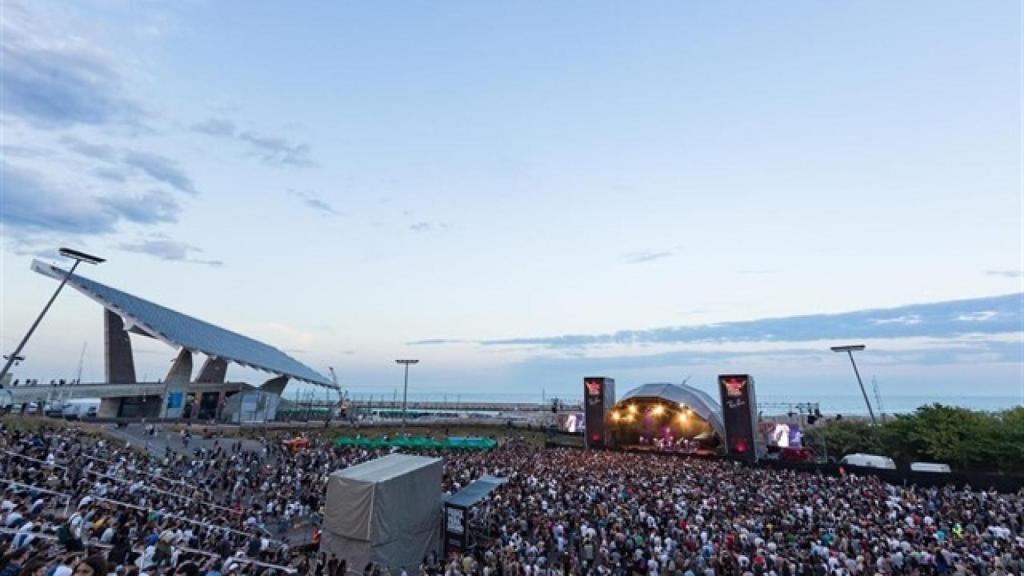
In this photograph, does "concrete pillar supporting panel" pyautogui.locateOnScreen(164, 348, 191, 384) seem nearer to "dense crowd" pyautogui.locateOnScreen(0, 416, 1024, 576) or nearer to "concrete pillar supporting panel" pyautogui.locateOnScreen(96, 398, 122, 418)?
"concrete pillar supporting panel" pyautogui.locateOnScreen(96, 398, 122, 418)

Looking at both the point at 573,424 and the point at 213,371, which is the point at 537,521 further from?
the point at 213,371

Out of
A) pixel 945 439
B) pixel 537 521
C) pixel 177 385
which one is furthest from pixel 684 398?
pixel 177 385

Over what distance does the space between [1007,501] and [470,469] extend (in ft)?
82.1

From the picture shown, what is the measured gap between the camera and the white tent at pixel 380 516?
46.0 feet

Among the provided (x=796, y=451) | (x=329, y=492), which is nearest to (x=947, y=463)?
(x=796, y=451)

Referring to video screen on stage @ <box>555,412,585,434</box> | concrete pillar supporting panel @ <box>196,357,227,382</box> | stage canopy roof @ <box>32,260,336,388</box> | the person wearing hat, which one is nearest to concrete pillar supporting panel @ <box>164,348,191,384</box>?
stage canopy roof @ <box>32,260,336,388</box>

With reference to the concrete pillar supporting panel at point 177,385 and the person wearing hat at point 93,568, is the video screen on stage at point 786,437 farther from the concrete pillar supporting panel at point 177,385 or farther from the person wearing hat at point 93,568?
the concrete pillar supporting panel at point 177,385

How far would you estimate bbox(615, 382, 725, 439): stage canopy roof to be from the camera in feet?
137

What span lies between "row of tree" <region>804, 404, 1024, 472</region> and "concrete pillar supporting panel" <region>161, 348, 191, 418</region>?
6293 cm

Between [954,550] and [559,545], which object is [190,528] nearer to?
[559,545]

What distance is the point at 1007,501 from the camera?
20062mm

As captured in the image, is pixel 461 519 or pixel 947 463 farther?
pixel 947 463

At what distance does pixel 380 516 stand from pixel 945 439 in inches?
1596

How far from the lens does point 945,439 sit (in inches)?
1304
